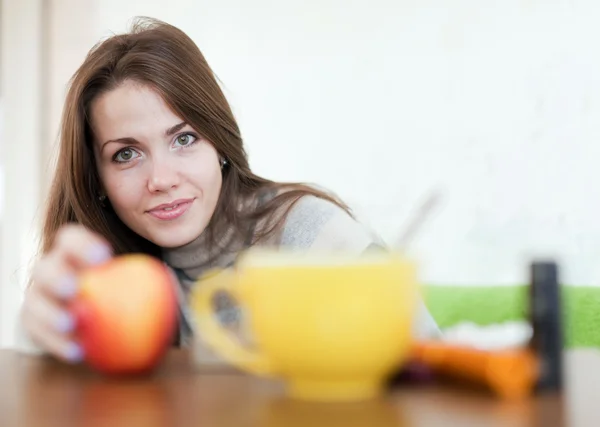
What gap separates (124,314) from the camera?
668mm

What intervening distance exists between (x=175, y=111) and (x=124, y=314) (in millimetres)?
868

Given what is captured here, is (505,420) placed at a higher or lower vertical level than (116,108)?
lower

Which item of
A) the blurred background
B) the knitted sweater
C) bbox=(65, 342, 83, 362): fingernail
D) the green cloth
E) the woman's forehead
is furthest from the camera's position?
the blurred background

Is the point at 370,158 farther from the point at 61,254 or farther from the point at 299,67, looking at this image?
the point at 61,254

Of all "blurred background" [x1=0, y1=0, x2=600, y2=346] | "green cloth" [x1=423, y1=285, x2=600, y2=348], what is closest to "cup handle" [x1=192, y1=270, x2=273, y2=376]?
"green cloth" [x1=423, y1=285, x2=600, y2=348]

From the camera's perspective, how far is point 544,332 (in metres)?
0.55

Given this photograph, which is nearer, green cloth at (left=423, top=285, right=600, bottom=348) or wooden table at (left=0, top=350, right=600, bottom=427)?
wooden table at (left=0, top=350, right=600, bottom=427)

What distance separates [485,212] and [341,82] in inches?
28.0

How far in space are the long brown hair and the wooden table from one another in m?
0.85

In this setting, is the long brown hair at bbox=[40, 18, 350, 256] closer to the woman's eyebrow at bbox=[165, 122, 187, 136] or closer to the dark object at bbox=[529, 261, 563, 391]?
the woman's eyebrow at bbox=[165, 122, 187, 136]

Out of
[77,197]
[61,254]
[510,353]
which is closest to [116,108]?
[77,197]

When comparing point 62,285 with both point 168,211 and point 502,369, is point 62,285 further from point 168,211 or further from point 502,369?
point 168,211

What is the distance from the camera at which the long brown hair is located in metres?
1.52

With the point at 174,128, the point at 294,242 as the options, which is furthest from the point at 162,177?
the point at 294,242
